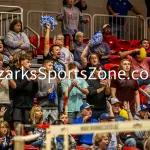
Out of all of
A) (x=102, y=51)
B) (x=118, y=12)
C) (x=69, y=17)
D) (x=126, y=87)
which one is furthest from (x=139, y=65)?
(x=118, y=12)

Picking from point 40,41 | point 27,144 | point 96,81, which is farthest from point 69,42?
point 27,144

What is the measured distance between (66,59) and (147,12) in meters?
5.60

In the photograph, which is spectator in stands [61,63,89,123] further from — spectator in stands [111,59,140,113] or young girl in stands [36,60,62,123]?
spectator in stands [111,59,140,113]

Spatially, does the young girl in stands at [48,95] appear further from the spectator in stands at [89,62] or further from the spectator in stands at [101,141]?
the spectator in stands at [101,141]

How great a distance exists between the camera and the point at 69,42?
15.7 metres

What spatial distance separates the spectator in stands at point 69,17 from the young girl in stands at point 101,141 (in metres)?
4.90

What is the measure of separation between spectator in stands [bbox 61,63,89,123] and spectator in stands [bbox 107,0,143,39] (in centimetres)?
427

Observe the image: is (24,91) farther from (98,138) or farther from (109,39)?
(109,39)

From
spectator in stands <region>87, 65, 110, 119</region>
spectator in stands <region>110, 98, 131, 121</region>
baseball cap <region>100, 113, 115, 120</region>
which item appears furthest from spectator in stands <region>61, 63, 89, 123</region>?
baseball cap <region>100, 113, 115, 120</region>

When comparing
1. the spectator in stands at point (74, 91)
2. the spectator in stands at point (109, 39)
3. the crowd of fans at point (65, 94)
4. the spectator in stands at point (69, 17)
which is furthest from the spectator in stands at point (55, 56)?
the spectator in stands at point (109, 39)

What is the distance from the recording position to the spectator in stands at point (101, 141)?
38.2 feet

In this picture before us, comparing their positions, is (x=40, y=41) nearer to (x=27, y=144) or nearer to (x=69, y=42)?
(x=69, y=42)

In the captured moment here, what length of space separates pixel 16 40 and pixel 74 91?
1.71m

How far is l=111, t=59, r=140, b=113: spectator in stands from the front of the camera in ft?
45.9
